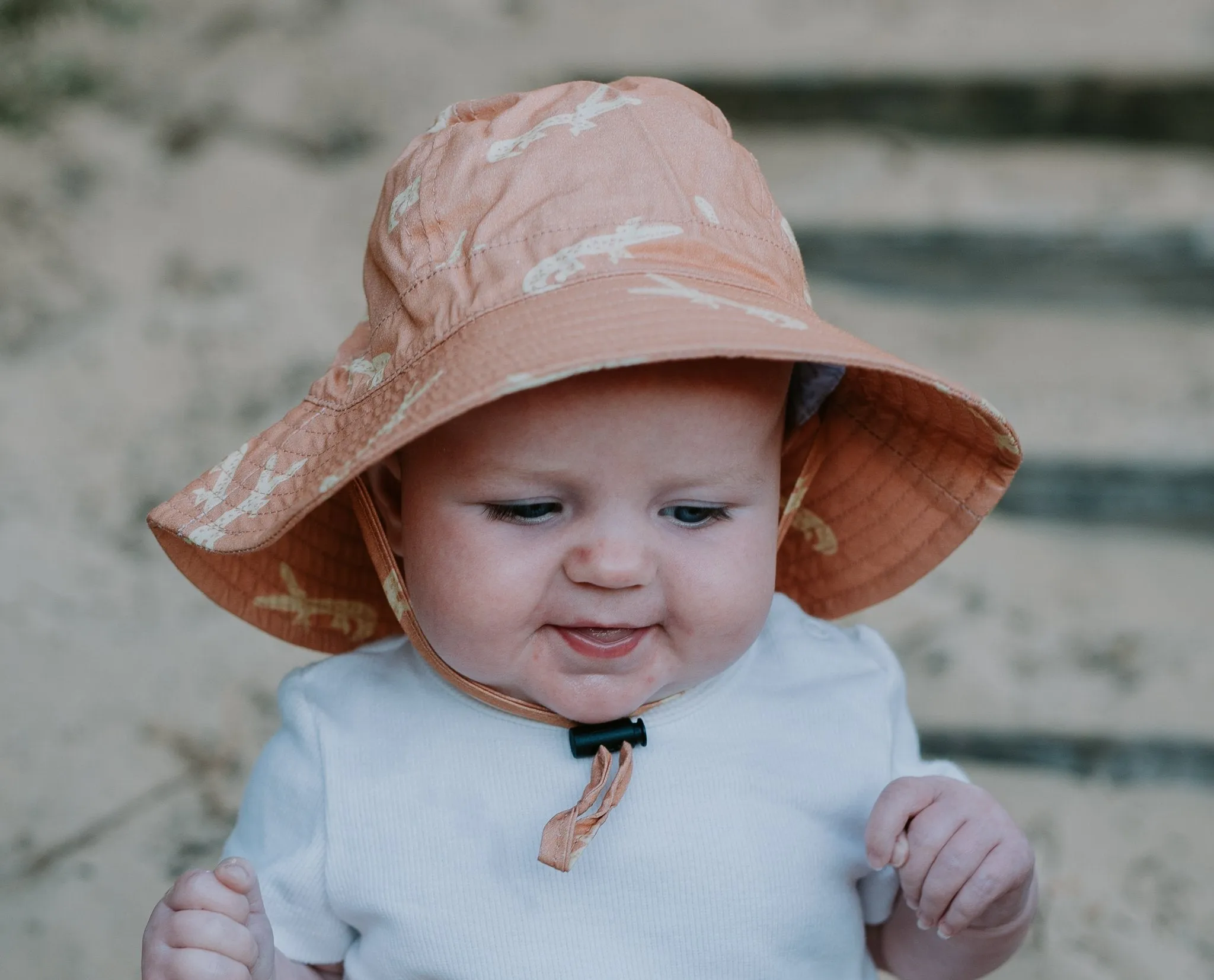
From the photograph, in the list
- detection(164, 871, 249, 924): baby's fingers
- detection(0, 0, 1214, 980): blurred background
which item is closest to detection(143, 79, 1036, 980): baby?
detection(164, 871, 249, 924): baby's fingers

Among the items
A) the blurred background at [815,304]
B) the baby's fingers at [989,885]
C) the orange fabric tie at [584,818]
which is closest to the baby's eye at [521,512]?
the orange fabric tie at [584,818]

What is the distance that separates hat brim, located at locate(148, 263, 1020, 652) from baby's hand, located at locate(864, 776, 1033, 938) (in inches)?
10.2

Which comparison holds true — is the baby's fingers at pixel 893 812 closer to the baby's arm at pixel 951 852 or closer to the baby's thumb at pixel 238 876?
the baby's arm at pixel 951 852

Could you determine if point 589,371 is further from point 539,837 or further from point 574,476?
point 539,837

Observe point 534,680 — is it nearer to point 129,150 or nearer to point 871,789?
point 871,789

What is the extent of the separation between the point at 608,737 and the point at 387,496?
29 centimetres

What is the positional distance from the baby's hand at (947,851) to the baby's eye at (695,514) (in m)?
0.27

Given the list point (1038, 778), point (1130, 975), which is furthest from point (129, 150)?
point (1130, 975)

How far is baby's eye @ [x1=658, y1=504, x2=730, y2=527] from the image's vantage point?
43.0 inches

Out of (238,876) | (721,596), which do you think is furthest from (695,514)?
(238,876)

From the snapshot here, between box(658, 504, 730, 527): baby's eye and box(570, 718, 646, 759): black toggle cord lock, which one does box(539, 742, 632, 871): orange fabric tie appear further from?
box(658, 504, 730, 527): baby's eye

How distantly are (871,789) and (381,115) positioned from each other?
171cm

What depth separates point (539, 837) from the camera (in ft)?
3.79

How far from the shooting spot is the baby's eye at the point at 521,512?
3.51 feet
